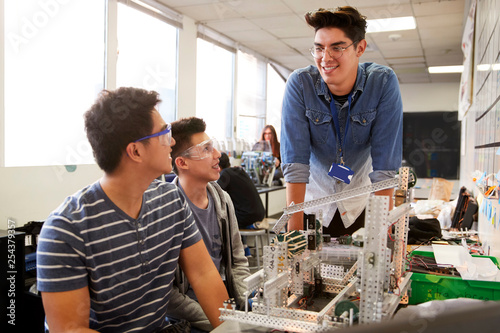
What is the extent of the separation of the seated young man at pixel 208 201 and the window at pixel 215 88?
394cm

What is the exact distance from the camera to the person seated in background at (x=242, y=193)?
3979mm

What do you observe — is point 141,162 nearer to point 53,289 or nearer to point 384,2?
point 53,289

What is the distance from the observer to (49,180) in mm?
3818

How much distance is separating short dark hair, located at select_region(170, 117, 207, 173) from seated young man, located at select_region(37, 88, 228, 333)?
1.88ft

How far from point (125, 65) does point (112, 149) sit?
12.2 feet

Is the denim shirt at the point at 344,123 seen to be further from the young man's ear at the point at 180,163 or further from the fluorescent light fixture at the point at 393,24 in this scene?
the fluorescent light fixture at the point at 393,24

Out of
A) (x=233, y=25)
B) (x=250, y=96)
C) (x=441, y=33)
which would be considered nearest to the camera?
(x=233, y=25)

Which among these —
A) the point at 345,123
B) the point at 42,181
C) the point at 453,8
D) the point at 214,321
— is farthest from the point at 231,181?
the point at 453,8

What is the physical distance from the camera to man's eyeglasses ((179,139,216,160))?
2.10 metres

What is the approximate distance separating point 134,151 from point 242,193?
2634 millimetres

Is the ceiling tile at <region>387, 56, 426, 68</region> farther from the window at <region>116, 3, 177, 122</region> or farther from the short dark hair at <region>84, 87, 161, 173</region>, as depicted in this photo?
the short dark hair at <region>84, 87, 161, 173</region>

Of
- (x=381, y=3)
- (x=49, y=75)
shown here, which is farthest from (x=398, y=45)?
(x=49, y=75)

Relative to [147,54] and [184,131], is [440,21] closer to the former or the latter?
[147,54]

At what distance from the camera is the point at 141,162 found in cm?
142
